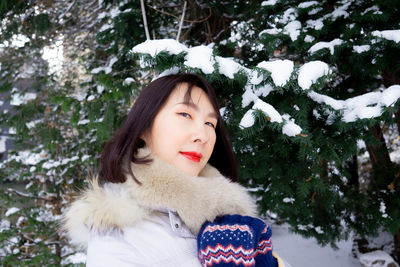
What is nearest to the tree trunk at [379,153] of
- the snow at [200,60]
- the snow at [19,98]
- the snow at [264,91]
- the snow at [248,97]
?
the snow at [264,91]

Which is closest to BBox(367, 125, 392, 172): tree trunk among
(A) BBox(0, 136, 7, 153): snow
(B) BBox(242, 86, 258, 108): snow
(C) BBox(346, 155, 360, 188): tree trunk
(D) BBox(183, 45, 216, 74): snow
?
(C) BBox(346, 155, 360, 188): tree trunk

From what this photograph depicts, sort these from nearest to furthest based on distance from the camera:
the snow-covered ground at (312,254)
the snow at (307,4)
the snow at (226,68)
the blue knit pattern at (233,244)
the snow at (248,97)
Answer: the blue knit pattern at (233,244), the snow at (226,68), the snow at (248,97), the snow at (307,4), the snow-covered ground at (312,254)

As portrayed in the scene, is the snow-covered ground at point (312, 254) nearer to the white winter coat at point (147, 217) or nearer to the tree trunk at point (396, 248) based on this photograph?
the tree trunk at point (396, 248)

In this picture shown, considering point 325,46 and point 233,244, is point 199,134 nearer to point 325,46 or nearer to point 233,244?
point 233,244

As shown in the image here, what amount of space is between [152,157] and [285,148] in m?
1.15

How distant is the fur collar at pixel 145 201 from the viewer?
4.49 feet

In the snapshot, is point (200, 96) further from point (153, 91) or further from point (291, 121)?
point (291, 121)

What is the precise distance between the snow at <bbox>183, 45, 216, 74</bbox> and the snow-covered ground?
3.91m

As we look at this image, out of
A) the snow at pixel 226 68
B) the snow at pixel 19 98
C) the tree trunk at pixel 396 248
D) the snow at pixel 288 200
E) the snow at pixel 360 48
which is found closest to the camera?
the snow at pixel 226 68

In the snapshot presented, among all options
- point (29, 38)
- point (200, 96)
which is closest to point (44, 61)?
point (29, 38)

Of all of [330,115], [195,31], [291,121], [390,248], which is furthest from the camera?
[390,248]

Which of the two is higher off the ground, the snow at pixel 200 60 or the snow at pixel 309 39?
the snow at pixel 200 60

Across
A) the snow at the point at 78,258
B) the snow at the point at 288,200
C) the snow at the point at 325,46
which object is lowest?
the snow at the point at 78,258

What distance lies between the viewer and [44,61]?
199 inches
